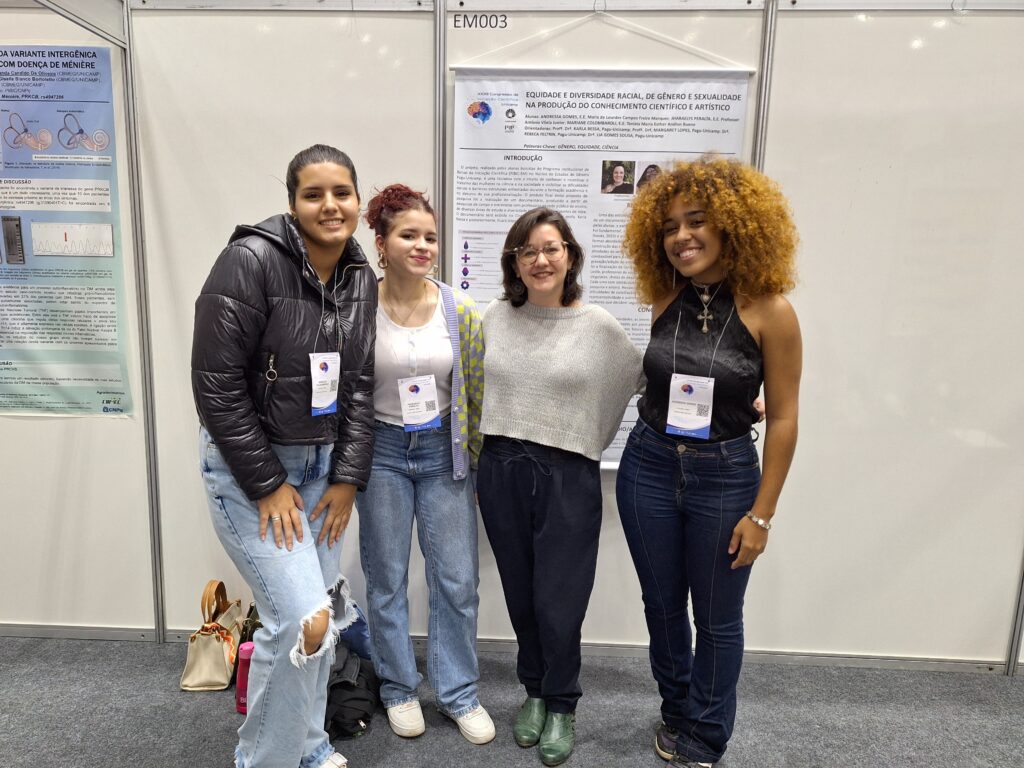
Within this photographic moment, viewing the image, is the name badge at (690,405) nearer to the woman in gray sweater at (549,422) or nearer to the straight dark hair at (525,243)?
the woman in gray sweater at (549,422)

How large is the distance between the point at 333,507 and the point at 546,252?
893mm

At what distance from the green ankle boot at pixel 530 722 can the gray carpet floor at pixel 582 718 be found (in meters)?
0.04

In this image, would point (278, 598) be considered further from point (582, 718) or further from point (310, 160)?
point (582, 718)

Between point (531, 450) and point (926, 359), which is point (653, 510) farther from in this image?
point (926, 359)

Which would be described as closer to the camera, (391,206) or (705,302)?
(705,302)

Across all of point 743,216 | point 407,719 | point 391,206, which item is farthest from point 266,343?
point 407,719

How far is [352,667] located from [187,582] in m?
0.92

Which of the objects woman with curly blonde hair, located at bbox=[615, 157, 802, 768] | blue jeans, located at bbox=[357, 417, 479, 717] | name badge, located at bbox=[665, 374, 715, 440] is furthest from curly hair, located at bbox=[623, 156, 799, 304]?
blue jeans, located at bbox=[357, 417, 479, 717]

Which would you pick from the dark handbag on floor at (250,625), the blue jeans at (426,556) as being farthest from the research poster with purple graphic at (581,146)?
the dark handbag on floor at (250,625)

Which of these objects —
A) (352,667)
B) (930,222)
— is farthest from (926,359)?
(352,667)

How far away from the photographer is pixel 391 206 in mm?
1739

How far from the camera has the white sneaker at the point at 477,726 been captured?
1.95m

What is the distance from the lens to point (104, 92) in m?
2.22

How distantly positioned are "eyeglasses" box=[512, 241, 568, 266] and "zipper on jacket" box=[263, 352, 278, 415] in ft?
2.32
